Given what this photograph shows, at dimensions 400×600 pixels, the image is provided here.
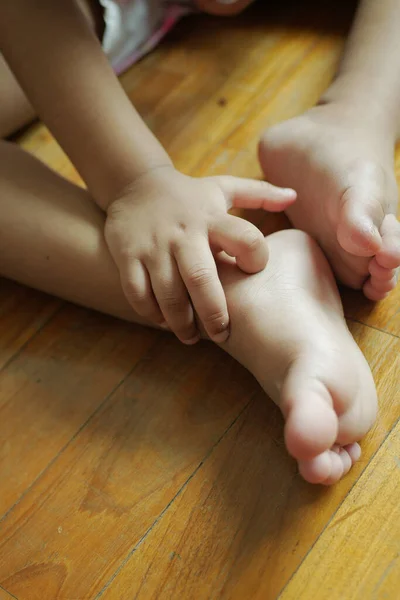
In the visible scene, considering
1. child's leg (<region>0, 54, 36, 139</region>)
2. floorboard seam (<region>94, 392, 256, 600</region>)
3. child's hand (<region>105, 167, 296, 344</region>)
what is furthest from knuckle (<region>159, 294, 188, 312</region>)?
child's leg (<region>0, 54, 36, 139</region>)

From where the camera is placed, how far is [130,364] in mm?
731

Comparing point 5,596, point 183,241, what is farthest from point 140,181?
point 5,596

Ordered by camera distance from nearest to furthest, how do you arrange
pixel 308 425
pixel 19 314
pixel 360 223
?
pixel 308 425
pixel 360 223
pixel 19 314

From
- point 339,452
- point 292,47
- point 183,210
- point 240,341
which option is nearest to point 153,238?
point 183,210

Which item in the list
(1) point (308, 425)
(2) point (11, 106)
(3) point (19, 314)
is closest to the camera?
(1) point (308, 425)

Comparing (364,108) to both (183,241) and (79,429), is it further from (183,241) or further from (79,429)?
(79,429)

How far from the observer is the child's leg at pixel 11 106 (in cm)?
97

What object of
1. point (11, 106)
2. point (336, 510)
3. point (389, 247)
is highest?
point (11, 106)

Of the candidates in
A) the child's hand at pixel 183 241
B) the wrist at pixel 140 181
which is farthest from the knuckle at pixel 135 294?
the wrist at pixel 140 181

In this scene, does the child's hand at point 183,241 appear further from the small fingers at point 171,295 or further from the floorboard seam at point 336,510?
the floorboard seam at point 336,510

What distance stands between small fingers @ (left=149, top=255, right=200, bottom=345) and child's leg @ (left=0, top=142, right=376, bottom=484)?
5cm

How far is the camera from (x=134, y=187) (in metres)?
0.73

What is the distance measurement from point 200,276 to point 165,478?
0.21 metres

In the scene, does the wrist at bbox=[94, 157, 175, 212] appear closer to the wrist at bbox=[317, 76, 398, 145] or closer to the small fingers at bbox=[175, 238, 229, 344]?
the small fingers at bbox=[175, 238, 229, 344]
